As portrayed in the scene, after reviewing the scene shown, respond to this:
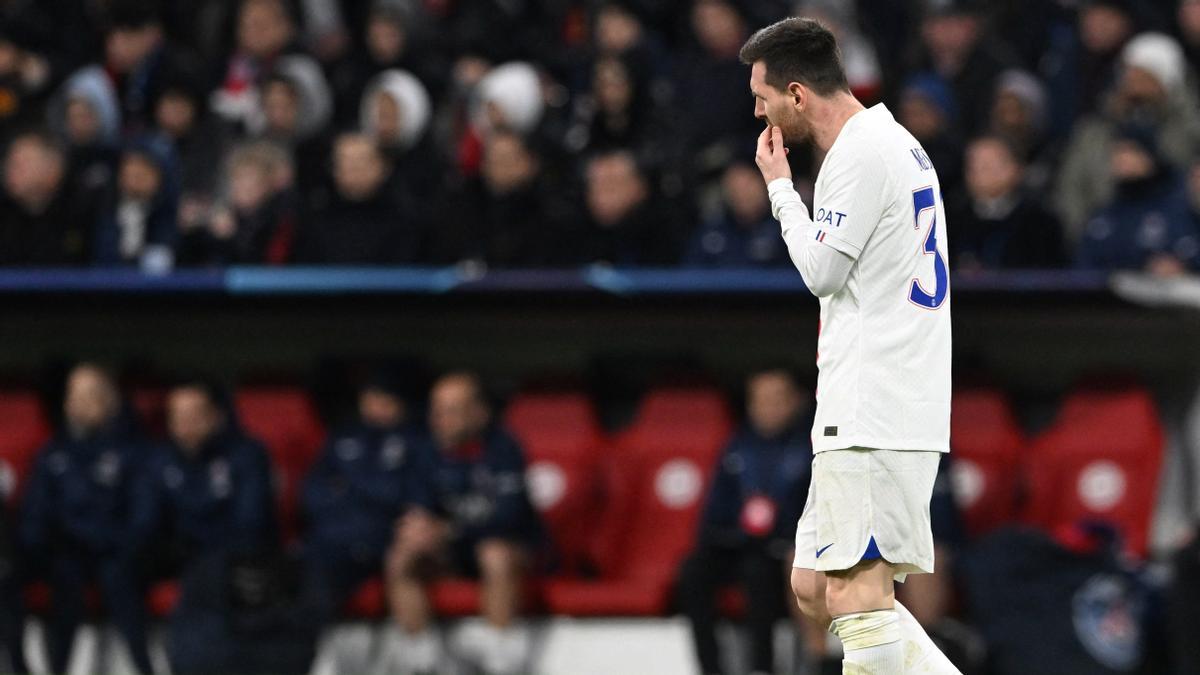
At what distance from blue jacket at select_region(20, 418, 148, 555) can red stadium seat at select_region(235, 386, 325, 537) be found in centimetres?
63

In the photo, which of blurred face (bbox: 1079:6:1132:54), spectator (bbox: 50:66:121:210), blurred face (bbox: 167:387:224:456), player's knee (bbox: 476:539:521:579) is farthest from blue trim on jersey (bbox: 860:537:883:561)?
spectator (bbox: 50:66:121:210)

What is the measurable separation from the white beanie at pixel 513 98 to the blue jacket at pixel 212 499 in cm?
234

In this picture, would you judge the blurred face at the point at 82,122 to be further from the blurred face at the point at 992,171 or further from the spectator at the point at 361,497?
the blurred face at the point at 992,171

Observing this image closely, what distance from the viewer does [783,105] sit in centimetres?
461

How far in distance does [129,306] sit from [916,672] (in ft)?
20.0

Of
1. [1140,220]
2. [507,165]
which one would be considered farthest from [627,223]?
[1140,220]

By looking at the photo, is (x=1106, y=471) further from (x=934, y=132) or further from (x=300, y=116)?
(x=300, y=116)

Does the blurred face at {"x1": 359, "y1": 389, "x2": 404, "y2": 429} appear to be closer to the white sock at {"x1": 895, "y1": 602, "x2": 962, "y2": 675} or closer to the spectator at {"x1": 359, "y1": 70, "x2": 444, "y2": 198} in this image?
the spectator at {"x1": 359, "y1": 70, "x2": 444, "y2": 198}

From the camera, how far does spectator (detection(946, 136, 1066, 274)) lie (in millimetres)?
8914

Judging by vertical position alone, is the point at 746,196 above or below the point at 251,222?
above

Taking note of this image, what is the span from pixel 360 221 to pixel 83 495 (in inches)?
74.3

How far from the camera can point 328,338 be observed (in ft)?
33.7

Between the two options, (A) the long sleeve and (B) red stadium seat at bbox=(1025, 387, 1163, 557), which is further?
(B) red stadium seat at bbox=(1025, 387, 1163, 557)

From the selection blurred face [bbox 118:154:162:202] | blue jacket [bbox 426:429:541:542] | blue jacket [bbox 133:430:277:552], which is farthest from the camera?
blurred face [bbox 118:154:162:202]
